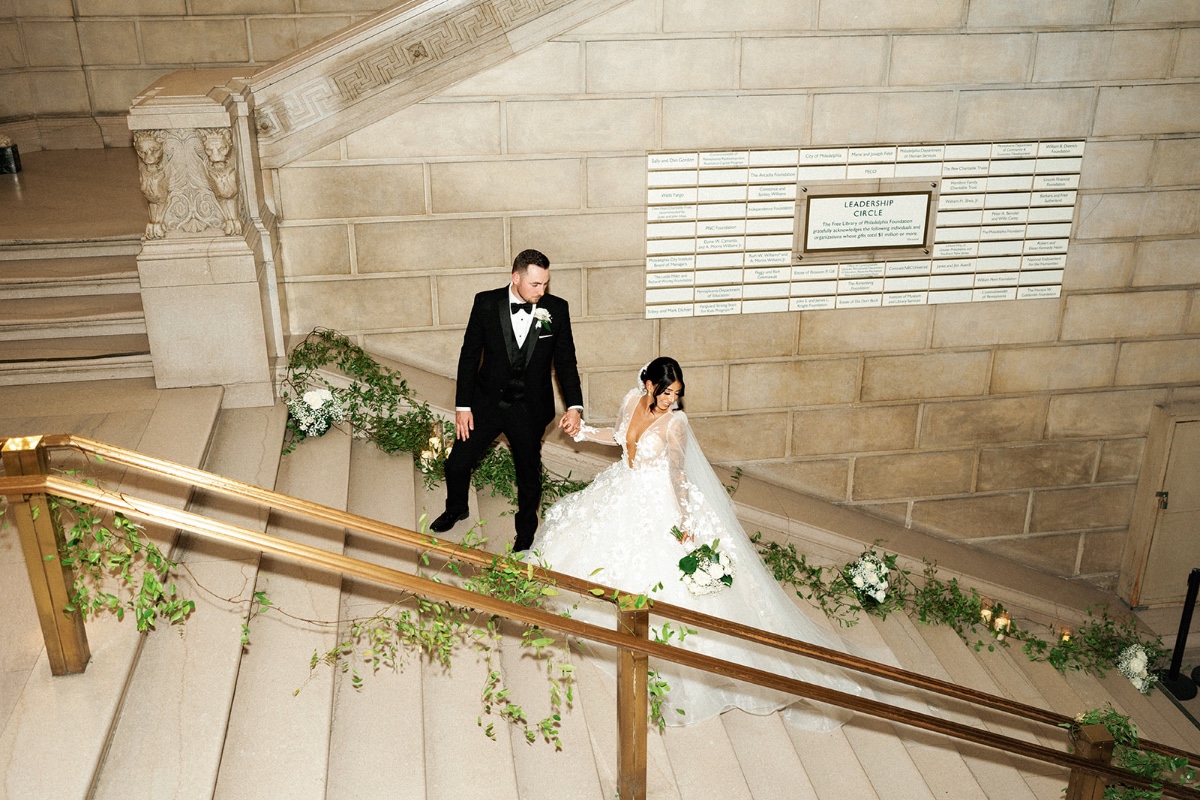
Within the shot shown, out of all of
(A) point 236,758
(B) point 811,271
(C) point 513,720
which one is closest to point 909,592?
(B) point 811,271

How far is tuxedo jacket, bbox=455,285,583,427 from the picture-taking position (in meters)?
5.26

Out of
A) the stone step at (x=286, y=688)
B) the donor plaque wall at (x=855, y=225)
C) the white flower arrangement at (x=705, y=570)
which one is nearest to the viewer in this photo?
the stone step at (x=286, y=688)

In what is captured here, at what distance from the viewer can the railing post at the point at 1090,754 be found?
396 centimetres

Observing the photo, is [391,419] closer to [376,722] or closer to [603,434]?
[603,434]

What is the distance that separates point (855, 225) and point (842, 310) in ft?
2.12

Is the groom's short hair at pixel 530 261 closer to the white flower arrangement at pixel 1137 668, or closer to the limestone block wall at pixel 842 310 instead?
the limestone block wall at pixel 842 310

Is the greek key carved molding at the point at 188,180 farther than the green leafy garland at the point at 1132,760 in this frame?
Yes

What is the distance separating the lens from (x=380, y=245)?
21.8ft

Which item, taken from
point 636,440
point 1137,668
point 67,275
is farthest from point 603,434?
point 1137,668

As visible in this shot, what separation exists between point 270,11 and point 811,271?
529 cm

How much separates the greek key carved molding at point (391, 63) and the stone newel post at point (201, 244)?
1.23ft

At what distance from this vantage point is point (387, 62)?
6.19 metres

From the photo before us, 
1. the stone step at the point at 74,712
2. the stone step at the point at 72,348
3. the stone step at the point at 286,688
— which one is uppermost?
the stone step at the point at 72,348

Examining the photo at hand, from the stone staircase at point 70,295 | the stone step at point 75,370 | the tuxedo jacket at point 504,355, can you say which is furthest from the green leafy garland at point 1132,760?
the stone staircase at point 70,295
